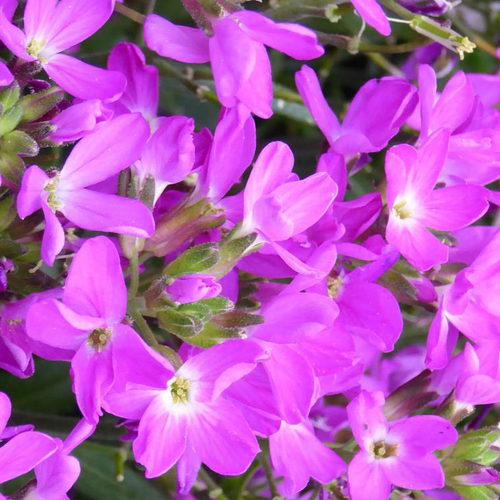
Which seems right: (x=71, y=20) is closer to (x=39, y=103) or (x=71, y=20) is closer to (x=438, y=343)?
(x=39, y=103)

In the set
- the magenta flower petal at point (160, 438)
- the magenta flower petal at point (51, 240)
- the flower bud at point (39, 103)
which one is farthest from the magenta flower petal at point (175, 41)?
the magenta flower petal at point (160, 438)

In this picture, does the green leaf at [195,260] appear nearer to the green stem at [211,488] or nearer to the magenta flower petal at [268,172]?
the magenta flower petal at [268,172]

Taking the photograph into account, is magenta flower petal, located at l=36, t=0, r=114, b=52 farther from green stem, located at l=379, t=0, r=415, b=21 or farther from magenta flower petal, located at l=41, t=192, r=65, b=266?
green stem, located at l=379, t=0, r=415, b=21

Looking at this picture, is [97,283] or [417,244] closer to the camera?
[97,283]

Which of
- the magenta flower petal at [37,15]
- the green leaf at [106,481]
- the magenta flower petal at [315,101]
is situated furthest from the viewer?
the green leaf at [106,481]

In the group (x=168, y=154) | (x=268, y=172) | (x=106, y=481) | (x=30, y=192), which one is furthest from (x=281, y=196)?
(x=106, y=481)

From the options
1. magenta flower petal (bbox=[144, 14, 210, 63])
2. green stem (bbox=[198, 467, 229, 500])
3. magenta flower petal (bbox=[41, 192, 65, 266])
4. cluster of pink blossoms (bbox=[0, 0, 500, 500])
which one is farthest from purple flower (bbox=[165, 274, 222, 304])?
green stem (bbox=[198, 467, 229, 500])
